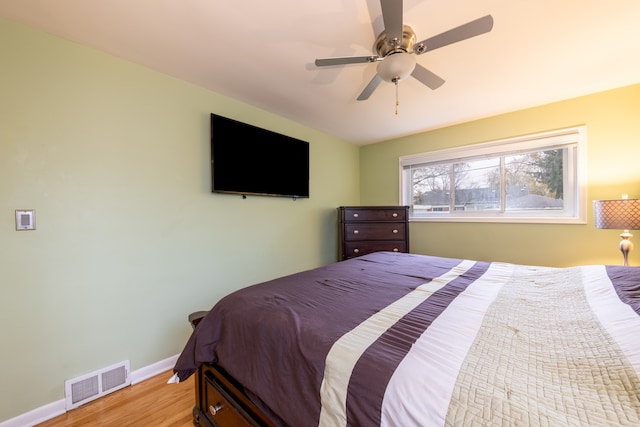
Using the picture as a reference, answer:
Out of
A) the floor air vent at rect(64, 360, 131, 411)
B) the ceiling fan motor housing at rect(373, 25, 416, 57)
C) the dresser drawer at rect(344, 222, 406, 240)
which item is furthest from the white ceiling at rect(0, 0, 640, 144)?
the floor air vent at rect(64, 360, 131, 411)

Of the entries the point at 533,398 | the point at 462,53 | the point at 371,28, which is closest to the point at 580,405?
the point at 533,398

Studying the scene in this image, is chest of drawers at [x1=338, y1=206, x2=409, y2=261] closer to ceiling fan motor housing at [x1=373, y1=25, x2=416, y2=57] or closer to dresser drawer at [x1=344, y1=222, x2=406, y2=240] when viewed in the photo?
dresser drawer at [x1=344, y1=222, x2=406, y2=240]

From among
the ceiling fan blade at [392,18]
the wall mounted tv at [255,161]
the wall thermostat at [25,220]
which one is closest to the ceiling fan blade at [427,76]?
the ceiling fan blade at [392,18]

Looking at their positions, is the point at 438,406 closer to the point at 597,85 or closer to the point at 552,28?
the point at 552,28

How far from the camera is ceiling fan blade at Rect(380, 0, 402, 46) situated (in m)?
1.10

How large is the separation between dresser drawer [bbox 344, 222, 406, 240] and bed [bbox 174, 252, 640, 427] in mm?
1624

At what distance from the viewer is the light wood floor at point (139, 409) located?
1.39 meters

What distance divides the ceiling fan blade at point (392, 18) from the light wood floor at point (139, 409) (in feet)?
7.86

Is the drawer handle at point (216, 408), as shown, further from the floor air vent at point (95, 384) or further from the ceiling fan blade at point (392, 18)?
the ceiling fan blade at point (392, 18)

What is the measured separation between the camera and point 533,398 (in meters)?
0.54

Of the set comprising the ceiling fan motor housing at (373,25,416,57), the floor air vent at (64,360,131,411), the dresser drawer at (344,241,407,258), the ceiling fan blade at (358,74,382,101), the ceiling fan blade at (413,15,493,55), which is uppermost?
the ceiling fan motor housing at (373,25,416,57)

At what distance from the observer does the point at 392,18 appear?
46.9 inches

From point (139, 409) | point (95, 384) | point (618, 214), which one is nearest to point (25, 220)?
point (95, 384)

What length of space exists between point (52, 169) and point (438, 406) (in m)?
2.25
